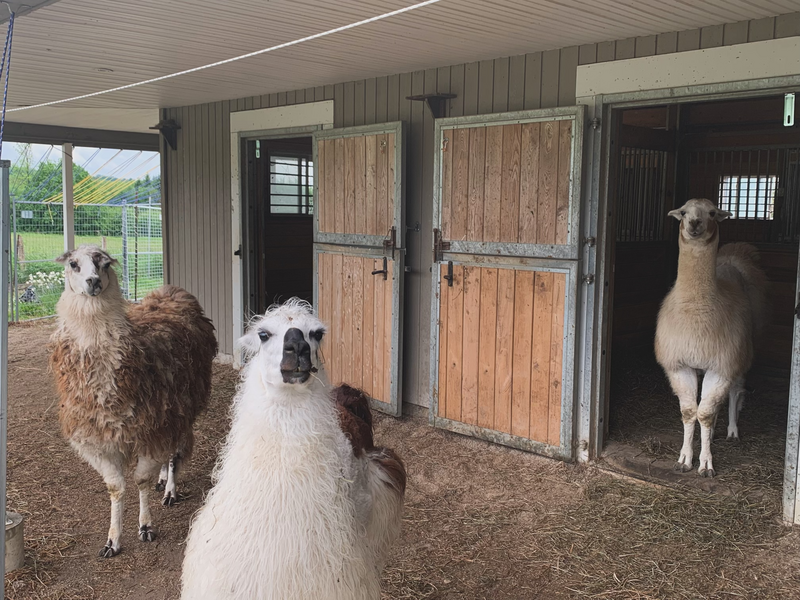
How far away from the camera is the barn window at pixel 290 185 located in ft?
33.0

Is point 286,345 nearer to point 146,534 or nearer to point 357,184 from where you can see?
point 146,534

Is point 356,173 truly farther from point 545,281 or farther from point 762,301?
point 762,301

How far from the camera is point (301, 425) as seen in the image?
234 centimetres

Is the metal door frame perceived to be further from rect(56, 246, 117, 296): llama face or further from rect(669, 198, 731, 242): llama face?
rect(56, 246, 117, 296): llama face

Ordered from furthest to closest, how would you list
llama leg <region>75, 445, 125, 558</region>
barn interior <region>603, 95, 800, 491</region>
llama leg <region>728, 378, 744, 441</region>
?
barn interior <region>603, 95, 800, 491</region>, llama leg <region>728, 378, 744, 441</region>, llama leg <region>75, 445, 125, 558</region>

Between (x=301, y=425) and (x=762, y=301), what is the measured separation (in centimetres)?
567

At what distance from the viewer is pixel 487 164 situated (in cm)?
553

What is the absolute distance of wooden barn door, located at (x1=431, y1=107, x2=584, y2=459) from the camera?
16.9 ft

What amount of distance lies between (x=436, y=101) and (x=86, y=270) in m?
3.38

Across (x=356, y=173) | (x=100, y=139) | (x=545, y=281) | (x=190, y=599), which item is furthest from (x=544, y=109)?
(x=100, y=139)

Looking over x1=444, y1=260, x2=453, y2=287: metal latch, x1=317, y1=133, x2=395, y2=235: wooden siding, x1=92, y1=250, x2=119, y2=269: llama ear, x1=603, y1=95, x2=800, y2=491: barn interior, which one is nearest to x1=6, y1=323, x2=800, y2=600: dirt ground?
x1=444, y1=260, x2=453, y2=287: metal latch

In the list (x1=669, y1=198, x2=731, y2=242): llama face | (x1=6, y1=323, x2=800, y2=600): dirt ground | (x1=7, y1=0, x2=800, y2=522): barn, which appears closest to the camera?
(x1=6, y1=323, x2=800, y2=600): dirt ground

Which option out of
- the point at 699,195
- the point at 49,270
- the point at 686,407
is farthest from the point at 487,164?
the point at 49,270

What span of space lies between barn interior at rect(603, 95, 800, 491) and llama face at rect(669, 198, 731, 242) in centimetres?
208
